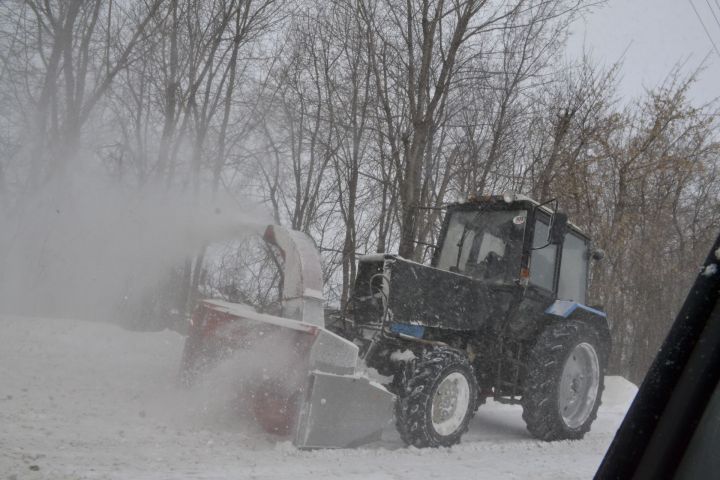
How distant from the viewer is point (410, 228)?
1044cm

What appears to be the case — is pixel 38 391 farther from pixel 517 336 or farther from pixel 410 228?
pixel 410 228

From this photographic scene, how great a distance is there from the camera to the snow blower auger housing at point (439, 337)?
457 cm

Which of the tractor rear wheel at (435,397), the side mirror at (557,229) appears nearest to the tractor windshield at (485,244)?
the side mirror at (557,229)

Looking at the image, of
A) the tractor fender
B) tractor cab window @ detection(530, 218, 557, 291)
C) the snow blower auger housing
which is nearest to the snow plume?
the snow blower auger housing

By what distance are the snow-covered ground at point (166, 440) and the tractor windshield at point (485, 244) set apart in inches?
65.3

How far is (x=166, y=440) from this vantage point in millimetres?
4191

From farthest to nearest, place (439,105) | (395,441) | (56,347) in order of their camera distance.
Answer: (439,105) < (56,347) < (395,441)

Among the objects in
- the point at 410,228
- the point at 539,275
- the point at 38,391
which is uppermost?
the point at 410,228

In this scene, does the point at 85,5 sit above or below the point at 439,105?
above

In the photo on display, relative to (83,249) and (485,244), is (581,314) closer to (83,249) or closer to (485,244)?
(485,244)

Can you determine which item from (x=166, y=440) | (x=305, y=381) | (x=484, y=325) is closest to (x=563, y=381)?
(x=484, y=325)

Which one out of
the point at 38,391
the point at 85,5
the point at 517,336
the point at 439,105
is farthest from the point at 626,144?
the point at 38,391

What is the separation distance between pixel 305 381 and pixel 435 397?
1.24m

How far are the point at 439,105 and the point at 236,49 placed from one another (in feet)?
18.9
